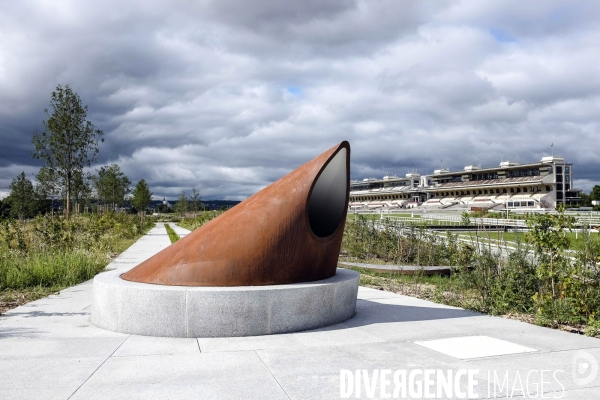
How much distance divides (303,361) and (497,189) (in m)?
102

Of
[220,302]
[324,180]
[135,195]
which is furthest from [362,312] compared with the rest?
[135,195]

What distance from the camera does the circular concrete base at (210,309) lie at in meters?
6.42

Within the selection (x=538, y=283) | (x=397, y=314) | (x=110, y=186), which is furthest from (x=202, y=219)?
(x=538, y=283)

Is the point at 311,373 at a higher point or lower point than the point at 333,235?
lower

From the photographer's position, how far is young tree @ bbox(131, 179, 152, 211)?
59969mm

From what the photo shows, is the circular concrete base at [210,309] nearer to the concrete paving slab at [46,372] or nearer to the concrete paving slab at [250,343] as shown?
the concrete paving slab at [250,343]

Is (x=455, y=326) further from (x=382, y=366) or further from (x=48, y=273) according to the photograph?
Answer: (x=48, y=273)

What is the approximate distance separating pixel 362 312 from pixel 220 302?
273 cm

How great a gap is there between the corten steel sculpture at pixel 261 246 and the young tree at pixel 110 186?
4992 centimetres

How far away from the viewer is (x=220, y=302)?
6.40 metres

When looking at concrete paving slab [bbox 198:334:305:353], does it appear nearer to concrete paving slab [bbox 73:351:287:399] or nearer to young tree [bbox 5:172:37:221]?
concrete paving slab [bbox 73:351:287:399]

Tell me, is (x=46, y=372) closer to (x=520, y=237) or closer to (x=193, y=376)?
(x=193, y=376)

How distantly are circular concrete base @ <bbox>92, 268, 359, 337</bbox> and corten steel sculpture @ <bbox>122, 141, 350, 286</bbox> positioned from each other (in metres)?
0.23

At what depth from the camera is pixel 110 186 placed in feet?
177
